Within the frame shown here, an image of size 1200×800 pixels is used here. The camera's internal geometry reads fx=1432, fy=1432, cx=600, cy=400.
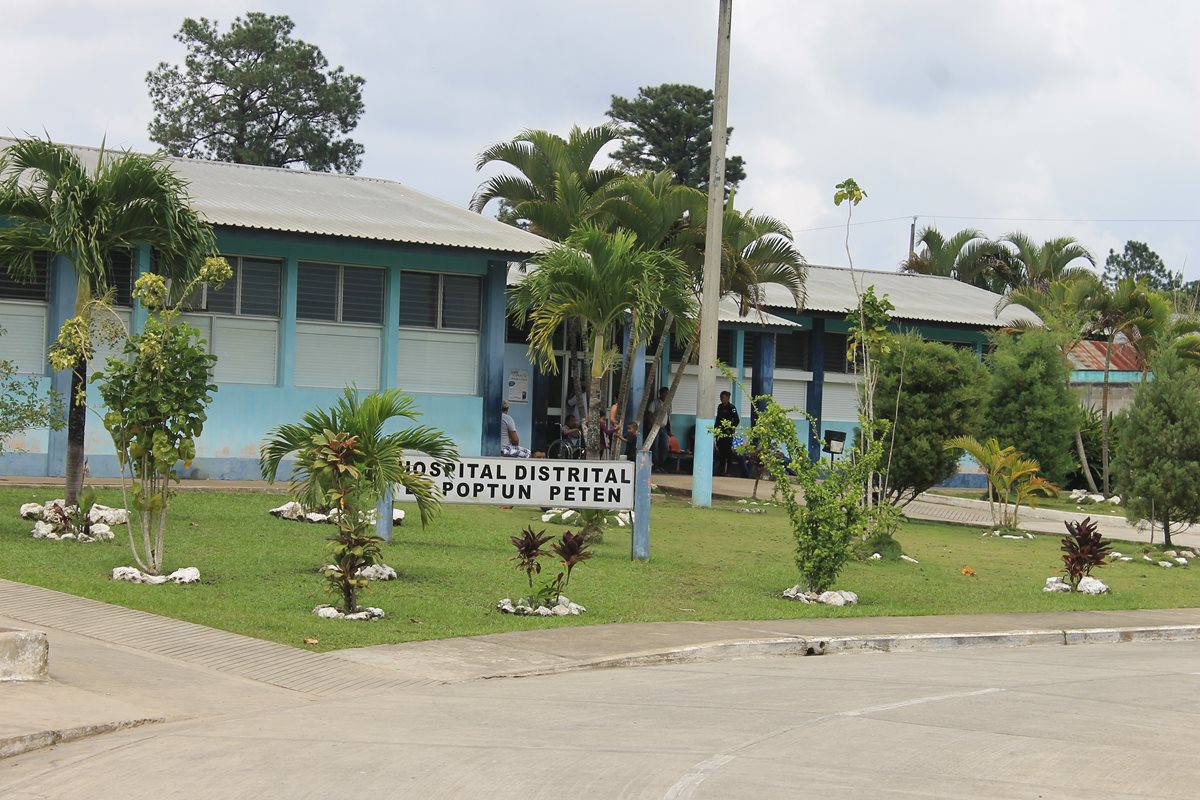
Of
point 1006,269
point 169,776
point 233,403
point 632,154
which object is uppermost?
point 632,154

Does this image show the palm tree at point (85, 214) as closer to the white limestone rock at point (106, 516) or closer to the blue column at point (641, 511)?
the white limestone rock at point (106, 516)

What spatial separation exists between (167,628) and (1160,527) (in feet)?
64.2

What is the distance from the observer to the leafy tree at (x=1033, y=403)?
2941 cm

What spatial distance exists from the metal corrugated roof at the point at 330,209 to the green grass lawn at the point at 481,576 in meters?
4.76

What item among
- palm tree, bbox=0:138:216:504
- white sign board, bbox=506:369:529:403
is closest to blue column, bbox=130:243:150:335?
palm tree, bbox=0:138:216:504

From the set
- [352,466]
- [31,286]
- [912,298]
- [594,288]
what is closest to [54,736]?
[352,466]

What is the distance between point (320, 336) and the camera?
24.7 metres

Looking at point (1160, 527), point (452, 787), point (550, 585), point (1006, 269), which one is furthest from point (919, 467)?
point (1006, 269)

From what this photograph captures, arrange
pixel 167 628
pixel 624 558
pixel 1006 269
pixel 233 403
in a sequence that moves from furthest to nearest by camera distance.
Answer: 1. pixel 1006 269
2. pixel 233 403
3. pixel 624 558
4. pixel 167 628

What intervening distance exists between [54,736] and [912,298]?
32092 mm

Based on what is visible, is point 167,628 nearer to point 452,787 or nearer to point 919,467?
point 452,787

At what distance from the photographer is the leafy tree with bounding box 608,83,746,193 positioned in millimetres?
62344

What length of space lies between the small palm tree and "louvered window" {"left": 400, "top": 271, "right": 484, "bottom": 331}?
368 inches

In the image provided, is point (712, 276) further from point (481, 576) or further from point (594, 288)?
point (481, 576)
